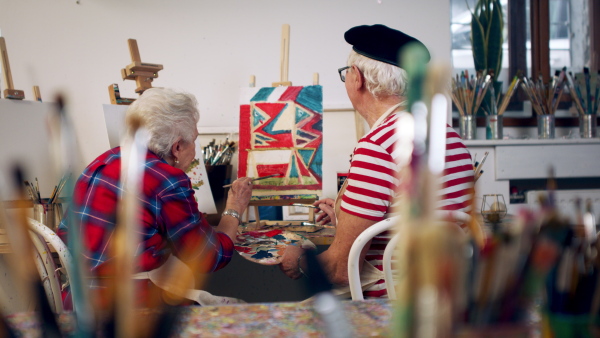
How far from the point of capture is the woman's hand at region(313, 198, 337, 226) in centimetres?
161

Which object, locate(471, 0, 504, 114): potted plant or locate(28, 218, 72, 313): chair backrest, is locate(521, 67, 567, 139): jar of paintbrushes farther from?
locate(28, 218, 72, 313): chair backrest

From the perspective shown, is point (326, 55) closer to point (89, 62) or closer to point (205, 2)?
point (205, 2)

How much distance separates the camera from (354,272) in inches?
39.1

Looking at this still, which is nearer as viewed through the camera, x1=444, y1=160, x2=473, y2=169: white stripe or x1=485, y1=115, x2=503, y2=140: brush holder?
x1=444, y1=160, x2=473, y2=169: white stripe

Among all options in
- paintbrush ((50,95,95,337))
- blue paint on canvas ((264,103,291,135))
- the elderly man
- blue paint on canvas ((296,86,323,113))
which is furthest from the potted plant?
paintbrush ((50,95,95,337))

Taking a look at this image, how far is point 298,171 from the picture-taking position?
6.56 ft

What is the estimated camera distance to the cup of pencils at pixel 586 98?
2508 millimetres

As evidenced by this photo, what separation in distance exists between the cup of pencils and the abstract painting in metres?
1.37

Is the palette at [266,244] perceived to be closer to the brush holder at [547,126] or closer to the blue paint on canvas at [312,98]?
the blue paint on canvas at [312,98]

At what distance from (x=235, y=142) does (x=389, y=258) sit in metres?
1.49

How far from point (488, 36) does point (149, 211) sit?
1966 mm

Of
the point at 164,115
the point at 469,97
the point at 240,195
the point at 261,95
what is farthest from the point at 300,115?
the point at 469,97

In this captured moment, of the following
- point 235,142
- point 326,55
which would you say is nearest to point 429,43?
point 326,55

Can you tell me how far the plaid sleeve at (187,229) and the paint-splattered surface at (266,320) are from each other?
620mm
